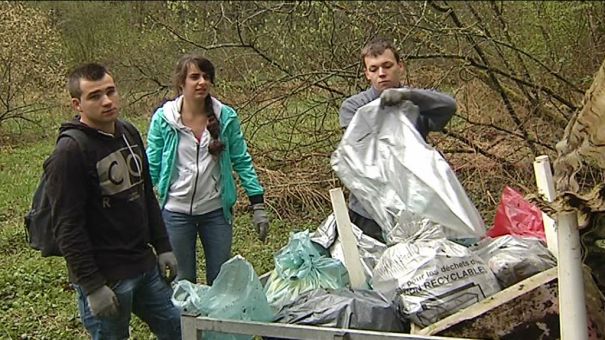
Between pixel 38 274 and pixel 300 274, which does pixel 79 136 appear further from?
pixel 38 274

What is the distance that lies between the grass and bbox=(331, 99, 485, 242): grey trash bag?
74.1 inches

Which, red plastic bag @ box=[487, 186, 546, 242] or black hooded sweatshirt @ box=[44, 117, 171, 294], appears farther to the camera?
red plastic bag @ box=[487, 186, 546, 242]

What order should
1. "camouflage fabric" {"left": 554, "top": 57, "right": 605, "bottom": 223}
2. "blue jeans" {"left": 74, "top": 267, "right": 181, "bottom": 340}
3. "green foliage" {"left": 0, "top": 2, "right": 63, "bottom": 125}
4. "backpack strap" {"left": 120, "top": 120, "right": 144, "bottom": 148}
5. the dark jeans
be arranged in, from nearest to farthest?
"camouflage fabric" {"left": 554, "top": 57, "right": 605, "bottom": 223} < "blue jeans" {"left": 74, "top": 267, "right": 181, "bottom": 340} < "backpack strap" {"left": 120, "top": 120, "right": 144, "bottom": 148} < the dark jeans < "green foliage" {"left": 0, "top": 2, "right": 63, "bottom": 125}

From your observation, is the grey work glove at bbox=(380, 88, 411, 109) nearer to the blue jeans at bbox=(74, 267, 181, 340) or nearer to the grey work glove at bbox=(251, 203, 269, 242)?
the grey work glove at bbox=(251, 203, 269, 242)

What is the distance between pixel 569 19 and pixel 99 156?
18.6 feet

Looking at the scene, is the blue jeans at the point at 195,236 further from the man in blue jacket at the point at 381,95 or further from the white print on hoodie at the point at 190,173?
the man in blue jacket at the point at 381,95

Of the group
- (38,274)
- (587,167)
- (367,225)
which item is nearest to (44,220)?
(367,225)

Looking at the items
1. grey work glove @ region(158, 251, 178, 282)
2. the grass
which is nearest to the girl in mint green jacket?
grey work glove @ region(158, 251, 178, 282)

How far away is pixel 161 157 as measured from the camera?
3.66 m

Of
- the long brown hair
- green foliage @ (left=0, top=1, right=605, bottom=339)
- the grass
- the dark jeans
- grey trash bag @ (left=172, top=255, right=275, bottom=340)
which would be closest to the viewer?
grey trash bag @ (left=172, top=255, right=275, bottom=340)

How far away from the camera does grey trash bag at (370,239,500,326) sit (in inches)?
101

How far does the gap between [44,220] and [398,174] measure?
1.42 metres

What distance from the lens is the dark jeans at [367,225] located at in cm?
333

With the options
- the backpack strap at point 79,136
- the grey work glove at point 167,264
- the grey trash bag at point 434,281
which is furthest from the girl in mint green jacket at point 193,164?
the grey trash bag at point 434,281
